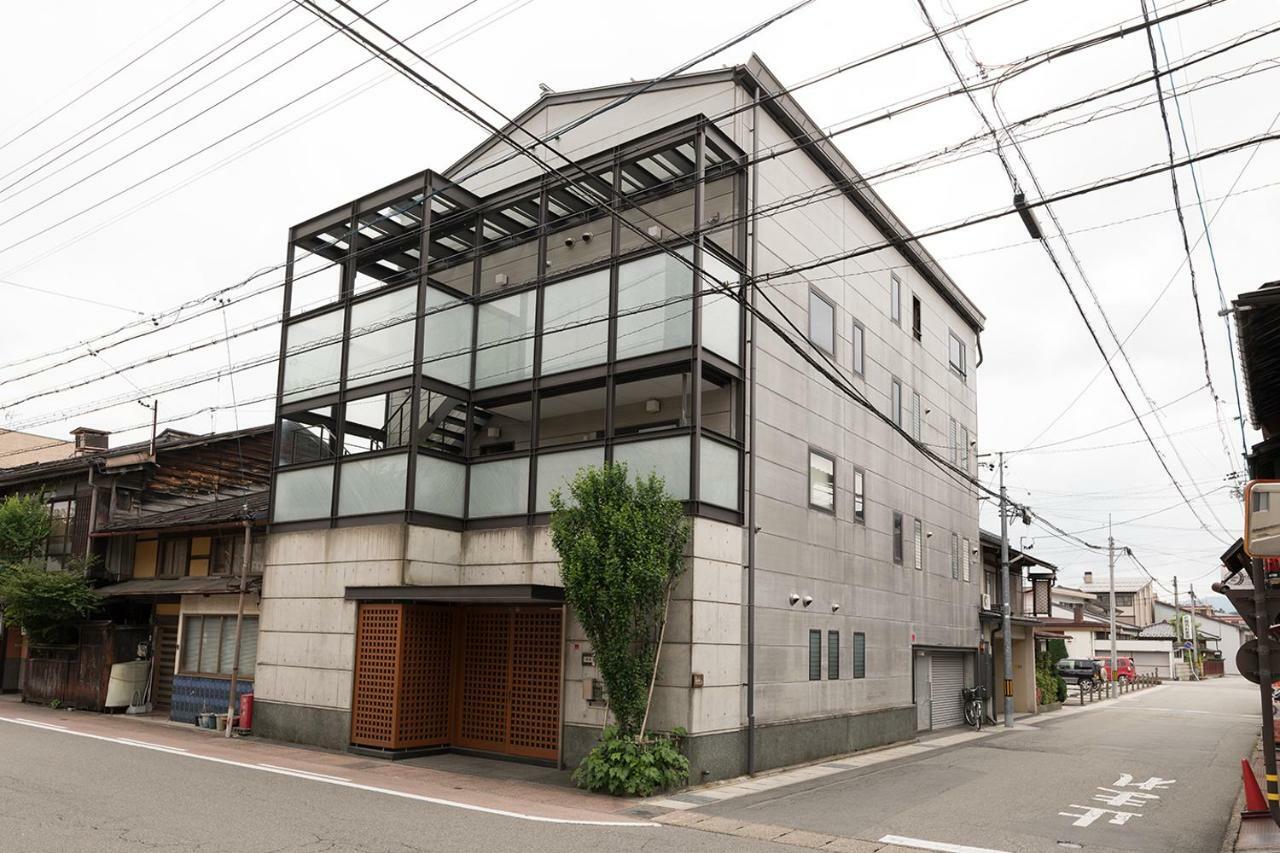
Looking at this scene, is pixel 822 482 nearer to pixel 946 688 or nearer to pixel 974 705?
pixel 946 688

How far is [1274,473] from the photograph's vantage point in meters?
11.3

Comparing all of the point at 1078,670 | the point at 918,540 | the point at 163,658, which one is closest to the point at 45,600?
the point at 163,658

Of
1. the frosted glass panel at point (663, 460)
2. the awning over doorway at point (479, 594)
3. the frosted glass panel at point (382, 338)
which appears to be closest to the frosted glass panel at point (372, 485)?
the awning over doorway at point (479, 594)

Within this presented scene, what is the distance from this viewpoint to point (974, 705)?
26891mm

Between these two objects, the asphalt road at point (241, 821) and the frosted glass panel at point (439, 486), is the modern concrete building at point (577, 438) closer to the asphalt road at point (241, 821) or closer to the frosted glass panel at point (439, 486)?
the frosted glass panel at point (439, 486)

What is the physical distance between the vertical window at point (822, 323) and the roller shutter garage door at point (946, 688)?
10562mm

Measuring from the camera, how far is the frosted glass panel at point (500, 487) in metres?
16.9

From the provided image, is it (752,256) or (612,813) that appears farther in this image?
(752,256)

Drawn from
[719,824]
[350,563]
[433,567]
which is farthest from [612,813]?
[350,563]

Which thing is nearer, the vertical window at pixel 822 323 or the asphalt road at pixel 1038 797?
the asphalt road at pixel 1038 797

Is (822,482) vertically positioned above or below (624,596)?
above

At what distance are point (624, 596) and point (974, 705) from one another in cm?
1737

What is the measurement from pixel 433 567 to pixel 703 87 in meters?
10.4

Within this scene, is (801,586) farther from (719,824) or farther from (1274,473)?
(1274,473)
